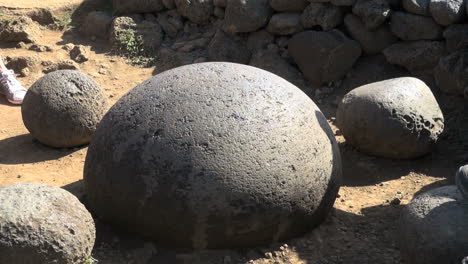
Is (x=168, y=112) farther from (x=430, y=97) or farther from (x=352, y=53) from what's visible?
(x=352, y=53)

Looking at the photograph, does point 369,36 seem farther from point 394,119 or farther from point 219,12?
point 219,12

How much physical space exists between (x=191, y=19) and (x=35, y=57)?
2.06 m

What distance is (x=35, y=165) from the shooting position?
5855 millimetres

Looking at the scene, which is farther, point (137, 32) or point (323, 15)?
point (137, 32)

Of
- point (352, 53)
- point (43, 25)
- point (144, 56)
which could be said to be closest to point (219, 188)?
point (352, 53)

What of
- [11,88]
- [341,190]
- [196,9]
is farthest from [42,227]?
[196,9]

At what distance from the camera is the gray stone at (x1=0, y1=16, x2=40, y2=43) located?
8.51 meters

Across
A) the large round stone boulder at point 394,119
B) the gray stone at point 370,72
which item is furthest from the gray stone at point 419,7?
the large round stone boulder at point 394,119

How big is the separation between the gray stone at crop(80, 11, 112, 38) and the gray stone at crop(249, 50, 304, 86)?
7.59ft

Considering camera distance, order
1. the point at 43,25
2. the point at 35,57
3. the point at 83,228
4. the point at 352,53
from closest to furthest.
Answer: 1. the point at 83,228
2. the point at 352,53
3. the point at 35,57
4. the point at 43,25

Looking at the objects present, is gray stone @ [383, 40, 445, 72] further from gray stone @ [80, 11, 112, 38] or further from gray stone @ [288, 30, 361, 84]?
gray stone @ [80, 11, 112, 38]

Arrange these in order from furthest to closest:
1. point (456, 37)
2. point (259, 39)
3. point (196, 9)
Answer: point (196, 9) < point (259, 39) < point (456, 37)

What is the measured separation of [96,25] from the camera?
343 inches

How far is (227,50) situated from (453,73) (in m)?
2.76
